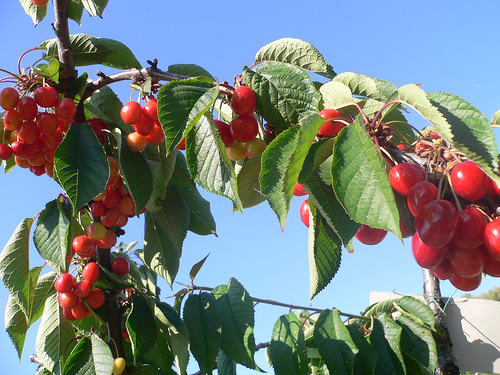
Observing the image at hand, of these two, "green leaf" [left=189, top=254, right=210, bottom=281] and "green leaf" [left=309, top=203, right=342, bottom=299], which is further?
"green leaf" [left=189, top=254, right=210, bottom=281]

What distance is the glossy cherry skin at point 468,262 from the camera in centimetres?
85

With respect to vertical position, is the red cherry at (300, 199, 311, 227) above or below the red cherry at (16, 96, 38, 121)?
below

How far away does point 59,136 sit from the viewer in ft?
4.80

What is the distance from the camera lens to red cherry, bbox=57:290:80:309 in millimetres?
1612

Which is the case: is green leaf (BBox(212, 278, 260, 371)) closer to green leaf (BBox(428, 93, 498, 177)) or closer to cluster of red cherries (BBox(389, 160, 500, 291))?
cluster of red cherries (BBox(389, 160, 500, 291))

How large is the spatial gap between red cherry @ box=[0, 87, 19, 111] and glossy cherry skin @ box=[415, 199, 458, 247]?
1322 mm

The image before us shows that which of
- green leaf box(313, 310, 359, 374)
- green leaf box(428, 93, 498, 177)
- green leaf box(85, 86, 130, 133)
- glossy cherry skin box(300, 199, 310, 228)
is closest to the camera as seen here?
green leaf box(428, 93, 498, 177)

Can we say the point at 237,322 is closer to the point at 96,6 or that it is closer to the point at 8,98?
the point at 8,98

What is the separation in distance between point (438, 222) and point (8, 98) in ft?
4.45

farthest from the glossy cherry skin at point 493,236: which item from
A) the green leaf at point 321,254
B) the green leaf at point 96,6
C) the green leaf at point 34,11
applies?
the green leaf at point 34,11

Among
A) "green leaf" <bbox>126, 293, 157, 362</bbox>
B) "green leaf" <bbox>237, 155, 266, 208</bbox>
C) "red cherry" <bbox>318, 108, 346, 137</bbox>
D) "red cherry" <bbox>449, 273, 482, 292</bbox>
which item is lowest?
"red cherry" <bbox>449, 273, 482, 292</bbox>

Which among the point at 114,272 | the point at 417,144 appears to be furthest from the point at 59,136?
the point at 417,144

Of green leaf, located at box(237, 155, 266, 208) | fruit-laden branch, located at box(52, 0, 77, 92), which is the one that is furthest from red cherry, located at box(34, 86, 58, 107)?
green leaf, located at box(237, 155, 266, 208)

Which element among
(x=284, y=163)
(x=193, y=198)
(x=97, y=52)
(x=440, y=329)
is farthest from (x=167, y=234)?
(x=440, y=329)
